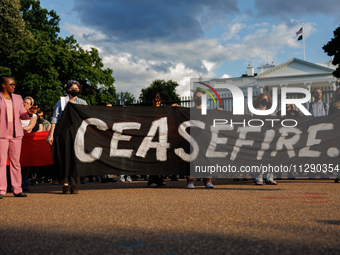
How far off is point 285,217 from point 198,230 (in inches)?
46.3

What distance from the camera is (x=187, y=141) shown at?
8320mm

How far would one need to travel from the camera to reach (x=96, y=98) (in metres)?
40.2

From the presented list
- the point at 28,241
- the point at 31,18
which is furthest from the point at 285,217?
the point at 31,18

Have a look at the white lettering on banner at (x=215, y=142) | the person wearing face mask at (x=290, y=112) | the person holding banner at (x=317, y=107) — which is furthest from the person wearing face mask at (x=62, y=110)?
the person holding banner at (x=317, y=107)

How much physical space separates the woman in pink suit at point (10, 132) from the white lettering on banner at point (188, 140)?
3.16 metres

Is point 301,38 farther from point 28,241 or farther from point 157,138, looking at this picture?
point 28,241

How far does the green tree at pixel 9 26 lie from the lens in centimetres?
3544

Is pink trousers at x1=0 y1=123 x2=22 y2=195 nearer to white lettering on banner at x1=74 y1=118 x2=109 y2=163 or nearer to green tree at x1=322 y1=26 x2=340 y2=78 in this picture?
white lettering on banner at x1=74 y1=118 x2=109 y2=163

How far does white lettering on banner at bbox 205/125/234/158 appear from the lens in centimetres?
837

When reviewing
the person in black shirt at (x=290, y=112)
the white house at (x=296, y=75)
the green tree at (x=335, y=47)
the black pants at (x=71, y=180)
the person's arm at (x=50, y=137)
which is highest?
the white house at (x=296, y=75)

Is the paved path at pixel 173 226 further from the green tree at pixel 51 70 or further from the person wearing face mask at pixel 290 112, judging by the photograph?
the green tree at pixel 51 70

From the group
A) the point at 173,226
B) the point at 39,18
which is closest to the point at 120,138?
the point at 173,226

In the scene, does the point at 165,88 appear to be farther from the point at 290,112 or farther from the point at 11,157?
the point at 11,157

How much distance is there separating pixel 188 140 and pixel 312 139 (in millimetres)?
2841
